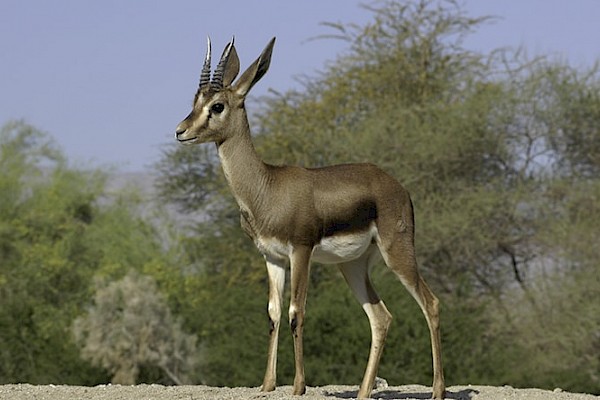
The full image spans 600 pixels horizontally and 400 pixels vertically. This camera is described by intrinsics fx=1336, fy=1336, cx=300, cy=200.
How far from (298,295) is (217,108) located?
5.98ft

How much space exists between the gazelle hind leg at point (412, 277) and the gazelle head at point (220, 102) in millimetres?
1795

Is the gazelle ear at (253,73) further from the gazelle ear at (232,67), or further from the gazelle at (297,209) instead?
the gazelle ear at (232,67)

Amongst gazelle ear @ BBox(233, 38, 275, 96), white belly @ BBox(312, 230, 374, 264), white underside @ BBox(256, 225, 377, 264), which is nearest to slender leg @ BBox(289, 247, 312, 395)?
white underside @ BBox(256, 225, 377, 264)

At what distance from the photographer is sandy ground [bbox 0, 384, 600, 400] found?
41.7 feet

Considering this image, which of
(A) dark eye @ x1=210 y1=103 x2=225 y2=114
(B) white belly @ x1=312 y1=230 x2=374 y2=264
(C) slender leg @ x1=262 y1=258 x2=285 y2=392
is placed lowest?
(C) slender leg @ x1=262 y1=258 x2=285 y2=392

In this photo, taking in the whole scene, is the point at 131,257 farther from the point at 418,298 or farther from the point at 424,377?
the point at 418,298

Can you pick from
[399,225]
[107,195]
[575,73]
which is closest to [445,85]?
[575,73]

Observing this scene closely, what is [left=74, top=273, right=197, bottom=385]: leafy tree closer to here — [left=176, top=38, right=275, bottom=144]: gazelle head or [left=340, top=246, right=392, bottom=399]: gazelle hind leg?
[left=340, top=246, right=392, bottom=399]: gazelle hind leg

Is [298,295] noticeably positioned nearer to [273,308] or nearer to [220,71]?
[273,308]

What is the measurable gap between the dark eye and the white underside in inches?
47.0

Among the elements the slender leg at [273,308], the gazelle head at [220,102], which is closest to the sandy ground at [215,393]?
the slender leg at [273,308]

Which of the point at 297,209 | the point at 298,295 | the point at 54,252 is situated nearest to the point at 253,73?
the point at 297,209

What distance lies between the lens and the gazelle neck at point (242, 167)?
1207 centimetres

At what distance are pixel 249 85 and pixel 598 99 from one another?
99.1 ft
